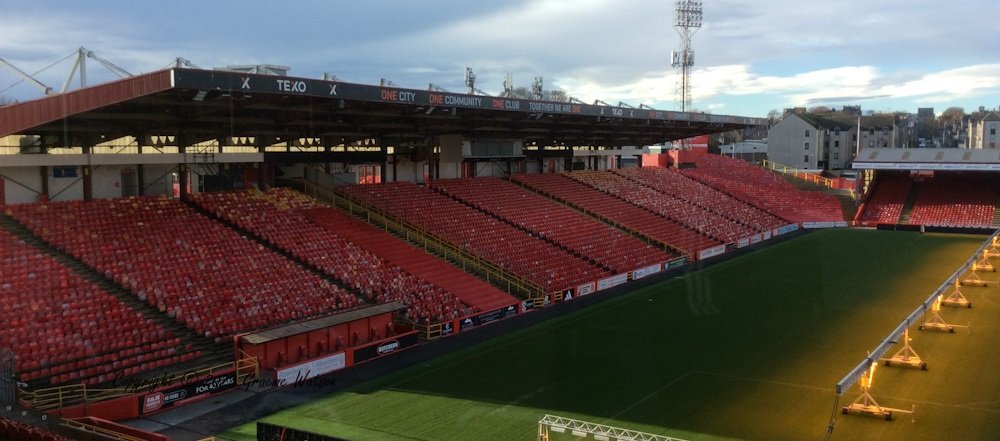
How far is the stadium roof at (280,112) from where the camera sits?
19797 mm

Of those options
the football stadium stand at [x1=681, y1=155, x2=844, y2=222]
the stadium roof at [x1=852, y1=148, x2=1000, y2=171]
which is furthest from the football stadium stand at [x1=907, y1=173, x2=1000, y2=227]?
the football stadium stand at [x1=681, y1=155, x2=844, y2=222]

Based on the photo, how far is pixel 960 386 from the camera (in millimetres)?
17266

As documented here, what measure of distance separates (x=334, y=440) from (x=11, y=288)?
10607mm

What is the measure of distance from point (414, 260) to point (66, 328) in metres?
12.7

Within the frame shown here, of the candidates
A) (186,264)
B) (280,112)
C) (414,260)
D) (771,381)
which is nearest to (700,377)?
(771,381)

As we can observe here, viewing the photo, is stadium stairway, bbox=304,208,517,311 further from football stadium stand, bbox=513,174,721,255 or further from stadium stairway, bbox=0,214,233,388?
football stadium stand, bbox=513,174,721,255

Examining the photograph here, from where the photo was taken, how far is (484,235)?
33.1 metres

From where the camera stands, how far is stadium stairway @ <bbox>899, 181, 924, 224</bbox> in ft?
177

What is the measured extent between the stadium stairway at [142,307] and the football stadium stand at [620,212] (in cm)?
2601

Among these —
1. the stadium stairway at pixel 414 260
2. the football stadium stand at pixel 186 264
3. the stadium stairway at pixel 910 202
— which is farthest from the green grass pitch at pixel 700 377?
the stadium stairway at pixel 910 202

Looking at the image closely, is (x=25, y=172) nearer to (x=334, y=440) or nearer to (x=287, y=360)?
(x=287, y=360)

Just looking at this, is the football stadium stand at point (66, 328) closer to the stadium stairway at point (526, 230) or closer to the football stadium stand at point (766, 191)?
the stadium stairway at point (526, 230)

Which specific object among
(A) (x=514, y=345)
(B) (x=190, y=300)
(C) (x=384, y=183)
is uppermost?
(C) (x=384, y=183)

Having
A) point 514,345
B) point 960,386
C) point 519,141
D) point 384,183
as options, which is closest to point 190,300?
point 514,345
